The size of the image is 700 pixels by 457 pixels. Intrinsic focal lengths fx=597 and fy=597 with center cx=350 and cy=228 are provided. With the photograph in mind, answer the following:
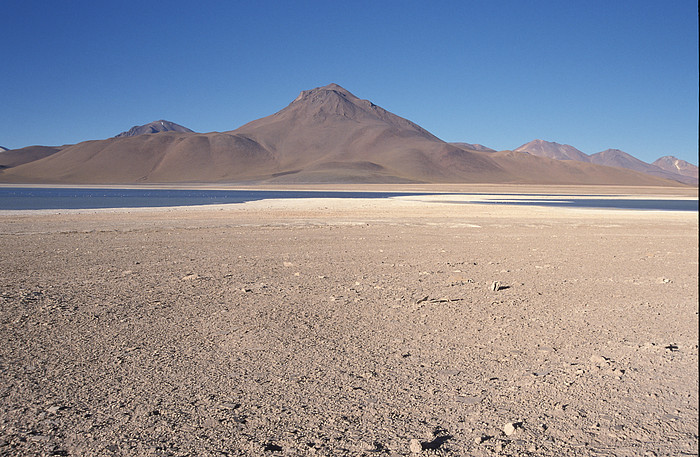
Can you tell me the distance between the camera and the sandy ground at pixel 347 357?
378 cm

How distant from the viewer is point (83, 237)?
16.3 metres

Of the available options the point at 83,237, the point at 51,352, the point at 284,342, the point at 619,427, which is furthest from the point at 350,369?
the point at 83,237

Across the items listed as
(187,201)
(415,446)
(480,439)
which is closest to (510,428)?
(480,439)

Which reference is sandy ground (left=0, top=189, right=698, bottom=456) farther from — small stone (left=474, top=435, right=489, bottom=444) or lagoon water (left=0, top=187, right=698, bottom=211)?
lagoon water (left=0, top=187, right=698, bottom=211)

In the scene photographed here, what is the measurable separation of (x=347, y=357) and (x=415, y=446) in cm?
192

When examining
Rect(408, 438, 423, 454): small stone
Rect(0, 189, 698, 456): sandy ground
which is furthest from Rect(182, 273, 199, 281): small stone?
Rect(408, 438, 423, 454): small stone

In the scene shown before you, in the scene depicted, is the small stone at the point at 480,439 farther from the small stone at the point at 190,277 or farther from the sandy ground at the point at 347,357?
the small stone at the point at 190,277

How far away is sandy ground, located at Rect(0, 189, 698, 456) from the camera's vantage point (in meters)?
3.78

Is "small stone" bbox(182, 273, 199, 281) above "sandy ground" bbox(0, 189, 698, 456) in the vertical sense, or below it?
above

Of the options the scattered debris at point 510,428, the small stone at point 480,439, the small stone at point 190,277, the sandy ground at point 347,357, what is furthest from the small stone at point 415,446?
the small stone at point 190,277

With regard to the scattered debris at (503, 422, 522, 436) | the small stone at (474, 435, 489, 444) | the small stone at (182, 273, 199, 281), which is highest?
the small stone at (182, 273, 199, 281)

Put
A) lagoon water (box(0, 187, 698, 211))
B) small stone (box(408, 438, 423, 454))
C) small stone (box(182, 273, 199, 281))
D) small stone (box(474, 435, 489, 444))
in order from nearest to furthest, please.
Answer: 1. small stone (box(408, 438, 423, 454))
2. small stone (box(474, 435, 489, 444))
3. small stone (box(182, 273, 199, 281))
4. lagoon water (box(0, 187, 698, 211))

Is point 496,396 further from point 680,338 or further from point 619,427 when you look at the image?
point 680,338

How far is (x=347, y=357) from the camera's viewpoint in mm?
5480
